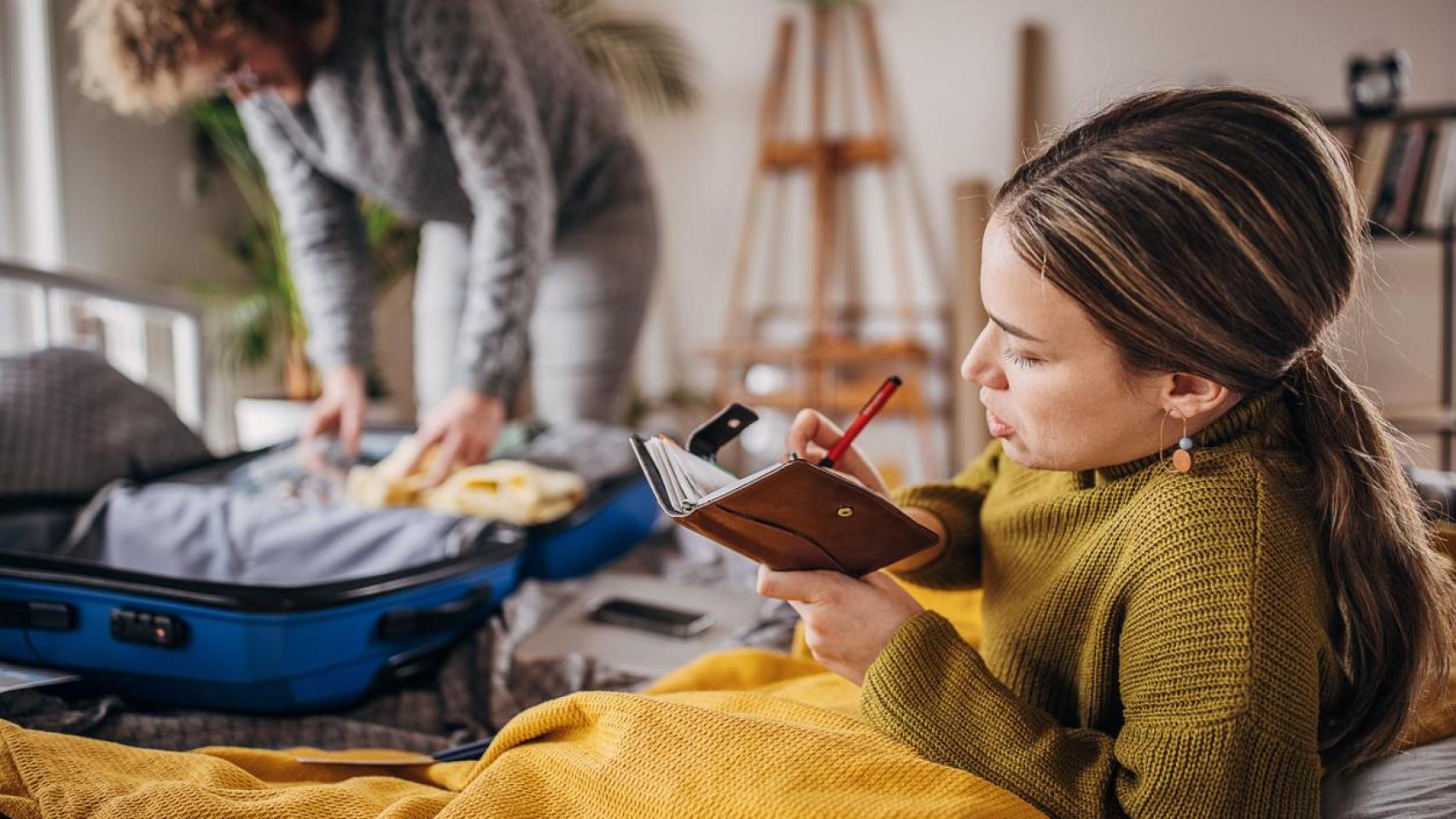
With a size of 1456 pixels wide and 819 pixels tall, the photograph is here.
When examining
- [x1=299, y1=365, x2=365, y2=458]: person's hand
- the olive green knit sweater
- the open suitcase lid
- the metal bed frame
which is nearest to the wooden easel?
the metal bed frame

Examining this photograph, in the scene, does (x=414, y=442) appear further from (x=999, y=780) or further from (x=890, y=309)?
(x=890, y=309)

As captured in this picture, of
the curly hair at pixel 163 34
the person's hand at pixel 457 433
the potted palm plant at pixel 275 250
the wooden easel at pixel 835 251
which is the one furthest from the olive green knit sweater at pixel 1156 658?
the wooden easel at pixel 835 251

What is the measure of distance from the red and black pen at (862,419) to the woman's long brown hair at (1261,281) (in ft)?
0.52

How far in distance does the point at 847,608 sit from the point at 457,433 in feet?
2.88

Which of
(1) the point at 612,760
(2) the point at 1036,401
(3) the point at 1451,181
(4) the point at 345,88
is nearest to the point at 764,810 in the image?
(1) the point at 612,760

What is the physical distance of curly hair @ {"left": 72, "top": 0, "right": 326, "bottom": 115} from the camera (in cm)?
127

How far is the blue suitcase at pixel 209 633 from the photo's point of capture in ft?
2.98

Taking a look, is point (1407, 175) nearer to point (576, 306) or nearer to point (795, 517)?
point (576, 306)

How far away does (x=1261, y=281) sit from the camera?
569 mm

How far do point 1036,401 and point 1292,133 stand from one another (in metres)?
0.21

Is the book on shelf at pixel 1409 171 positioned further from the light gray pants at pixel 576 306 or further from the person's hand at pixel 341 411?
the person's hand at pixel 341 411

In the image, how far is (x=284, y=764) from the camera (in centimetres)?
74

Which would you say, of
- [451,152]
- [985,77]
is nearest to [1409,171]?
[985,77]

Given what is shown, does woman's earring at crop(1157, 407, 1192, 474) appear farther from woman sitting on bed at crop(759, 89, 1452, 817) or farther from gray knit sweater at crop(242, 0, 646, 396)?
gray knit sweater at crop(242, 0, 646, 396)
